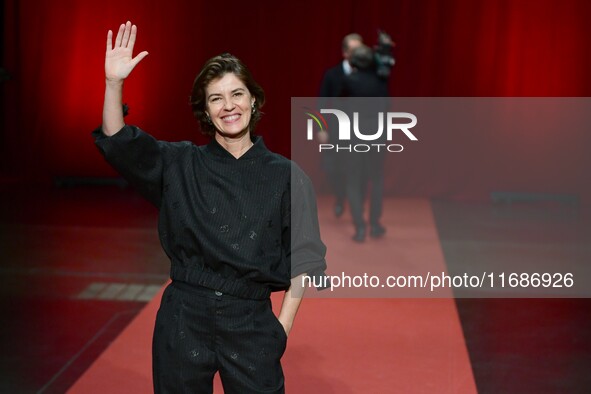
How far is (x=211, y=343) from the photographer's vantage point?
87.7 inches

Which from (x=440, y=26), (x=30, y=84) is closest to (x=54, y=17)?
(x=30, y=84)

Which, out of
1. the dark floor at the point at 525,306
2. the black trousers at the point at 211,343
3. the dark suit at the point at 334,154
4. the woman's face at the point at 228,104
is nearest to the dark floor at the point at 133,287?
the dark floor at the point at 525,306

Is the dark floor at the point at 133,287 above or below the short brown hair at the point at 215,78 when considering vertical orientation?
below

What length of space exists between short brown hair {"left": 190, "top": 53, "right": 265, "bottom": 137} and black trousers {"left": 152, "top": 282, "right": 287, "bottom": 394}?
1.30 feet

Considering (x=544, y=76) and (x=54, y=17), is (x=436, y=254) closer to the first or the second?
(x=544, y=76)

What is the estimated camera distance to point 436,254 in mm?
6410

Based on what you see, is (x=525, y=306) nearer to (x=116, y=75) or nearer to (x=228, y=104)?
(x=228, y=104)

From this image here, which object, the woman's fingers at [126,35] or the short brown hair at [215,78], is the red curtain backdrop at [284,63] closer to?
the short brown hair at [215,78]

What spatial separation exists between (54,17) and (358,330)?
253 inches

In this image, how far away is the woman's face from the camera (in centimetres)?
222

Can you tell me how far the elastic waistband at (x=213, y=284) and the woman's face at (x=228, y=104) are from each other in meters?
0.33

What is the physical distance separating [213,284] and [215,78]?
0.47 metres

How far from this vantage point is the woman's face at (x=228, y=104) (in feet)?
7.30

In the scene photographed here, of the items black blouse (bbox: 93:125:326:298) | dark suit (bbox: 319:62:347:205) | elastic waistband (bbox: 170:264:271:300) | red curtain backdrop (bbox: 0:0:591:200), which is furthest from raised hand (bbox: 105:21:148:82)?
red curtain backdrop (bbox: 0:0:591:200)
